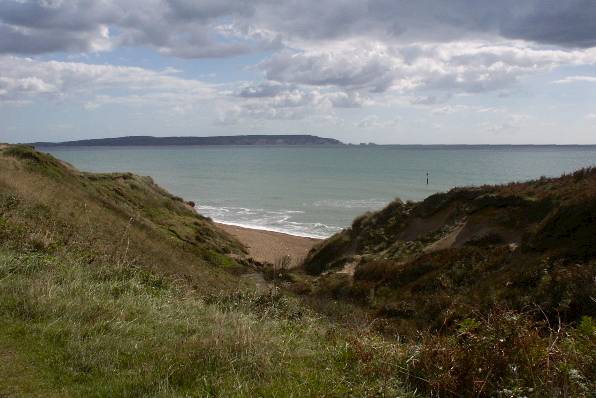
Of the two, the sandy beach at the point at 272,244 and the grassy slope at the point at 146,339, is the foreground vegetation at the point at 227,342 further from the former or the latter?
the sandy beach at the point at 272,244

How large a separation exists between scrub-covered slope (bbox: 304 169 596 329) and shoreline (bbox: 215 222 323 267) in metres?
4.31

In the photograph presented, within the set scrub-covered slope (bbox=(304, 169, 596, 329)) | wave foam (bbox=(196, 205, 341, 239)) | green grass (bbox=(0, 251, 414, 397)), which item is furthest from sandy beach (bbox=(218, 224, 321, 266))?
green grass (bbox=(0, 251, 414, 397))

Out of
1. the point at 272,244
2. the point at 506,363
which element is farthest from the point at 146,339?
the point at 272,244

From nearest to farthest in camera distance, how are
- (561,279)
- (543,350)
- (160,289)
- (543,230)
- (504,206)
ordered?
1. (543,350)
2. (160,289)
3. (561,279)
4. (543,230)
5. (504,206)

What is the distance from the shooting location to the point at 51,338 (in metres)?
6.27

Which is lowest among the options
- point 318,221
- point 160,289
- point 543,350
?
point 318,221

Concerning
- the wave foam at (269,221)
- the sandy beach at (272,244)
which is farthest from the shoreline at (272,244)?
the wave foam at (269,221)

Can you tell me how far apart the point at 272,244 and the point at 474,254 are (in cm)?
2358

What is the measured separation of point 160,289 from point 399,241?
20.4 m

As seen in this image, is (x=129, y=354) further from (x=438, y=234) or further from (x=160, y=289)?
(x=438, y=234)

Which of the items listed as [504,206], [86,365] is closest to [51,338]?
[86,365]

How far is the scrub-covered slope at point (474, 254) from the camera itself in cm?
1471

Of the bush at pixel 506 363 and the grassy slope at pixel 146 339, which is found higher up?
the bush at pixel 506 363

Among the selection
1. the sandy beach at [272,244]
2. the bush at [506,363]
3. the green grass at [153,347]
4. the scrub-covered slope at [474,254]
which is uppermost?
the bush at [506,363]
